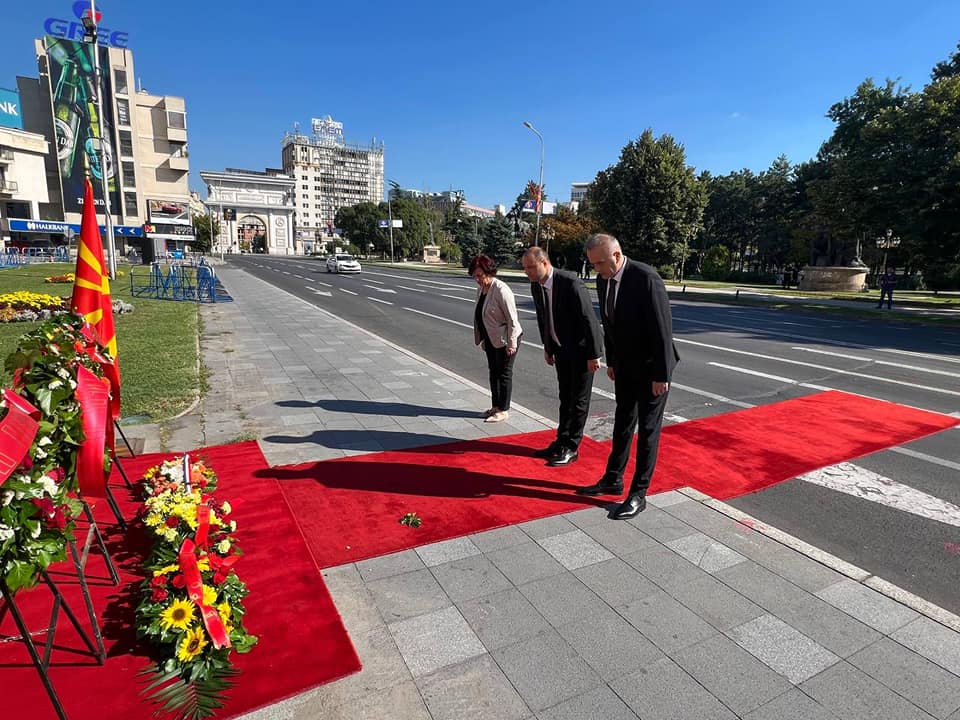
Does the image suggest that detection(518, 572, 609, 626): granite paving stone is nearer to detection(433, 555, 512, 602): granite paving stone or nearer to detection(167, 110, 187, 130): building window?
detection(433, 555, 512, 602): granite paving stone

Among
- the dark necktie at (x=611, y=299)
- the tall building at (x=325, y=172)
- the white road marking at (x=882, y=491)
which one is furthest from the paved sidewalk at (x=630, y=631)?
the tall building at (x=325, y=172)

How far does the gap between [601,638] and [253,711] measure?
1.63 m

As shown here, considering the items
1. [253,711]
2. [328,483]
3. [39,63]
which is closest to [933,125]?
[328,483]

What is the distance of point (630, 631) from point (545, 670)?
1.80ft

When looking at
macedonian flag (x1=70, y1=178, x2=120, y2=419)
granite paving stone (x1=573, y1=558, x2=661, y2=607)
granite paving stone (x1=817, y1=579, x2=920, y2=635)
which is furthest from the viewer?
macedonian flag (x1=70, y1=178, x2=120, y2=419)

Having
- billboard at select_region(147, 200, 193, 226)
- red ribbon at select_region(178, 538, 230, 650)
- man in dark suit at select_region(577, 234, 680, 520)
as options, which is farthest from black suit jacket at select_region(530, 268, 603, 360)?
billboard at select_region(147, 200, 193, 226)

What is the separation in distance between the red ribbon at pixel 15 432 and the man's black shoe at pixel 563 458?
12.6 ft

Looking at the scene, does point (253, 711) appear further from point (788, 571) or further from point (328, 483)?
point (788, 571)

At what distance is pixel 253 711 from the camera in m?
2.26

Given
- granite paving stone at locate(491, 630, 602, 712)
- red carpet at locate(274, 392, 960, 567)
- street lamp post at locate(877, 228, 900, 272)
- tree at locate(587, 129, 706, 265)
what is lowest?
granite paving stone at locate(491, 630, 602, 712)

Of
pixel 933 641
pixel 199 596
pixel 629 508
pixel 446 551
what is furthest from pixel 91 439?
pixel 933 641

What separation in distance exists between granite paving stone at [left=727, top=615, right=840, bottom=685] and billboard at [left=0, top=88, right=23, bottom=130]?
52883mm

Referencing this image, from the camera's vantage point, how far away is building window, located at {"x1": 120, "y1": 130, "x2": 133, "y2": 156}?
213ft

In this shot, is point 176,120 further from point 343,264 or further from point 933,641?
point 933,641
